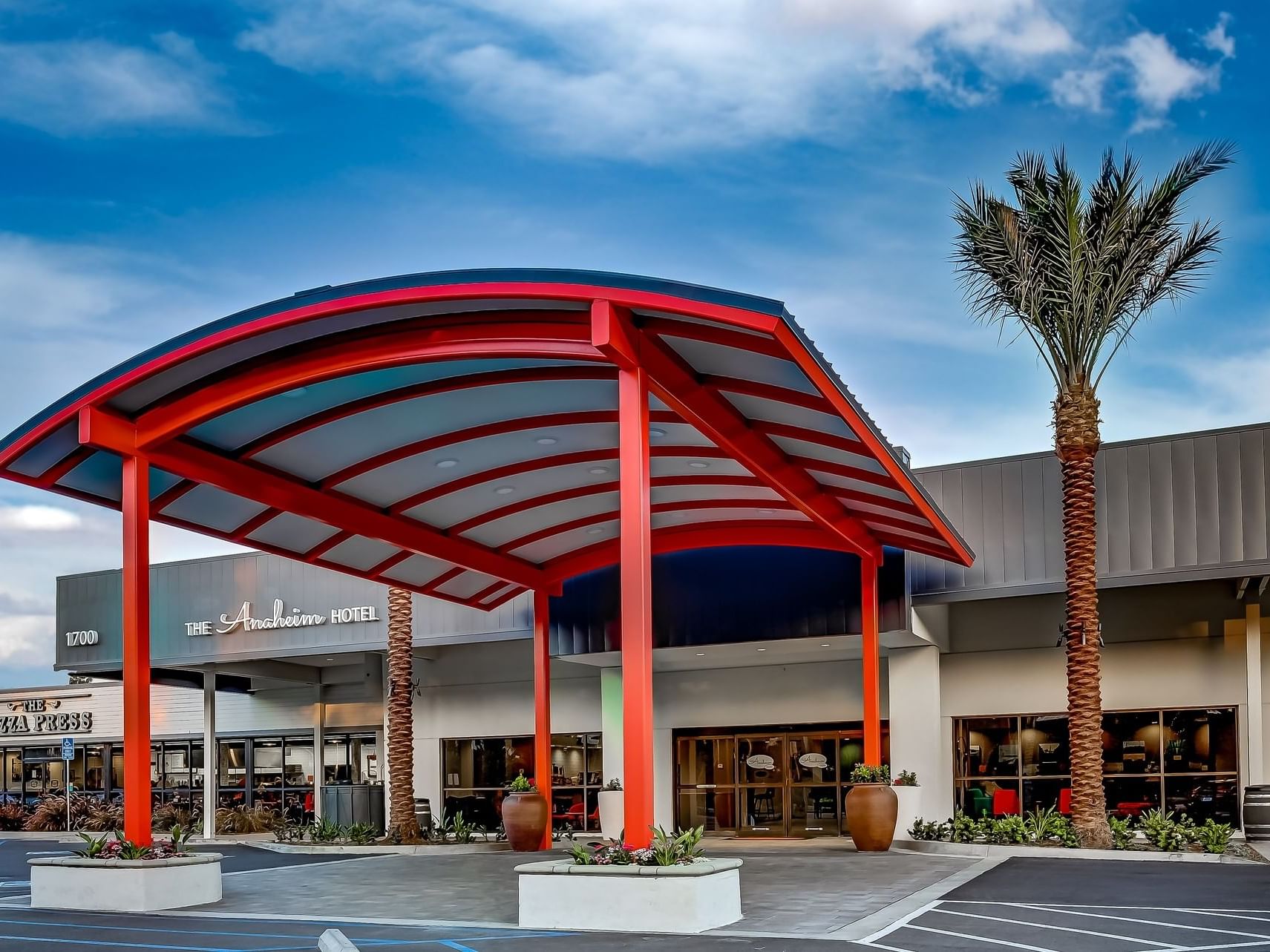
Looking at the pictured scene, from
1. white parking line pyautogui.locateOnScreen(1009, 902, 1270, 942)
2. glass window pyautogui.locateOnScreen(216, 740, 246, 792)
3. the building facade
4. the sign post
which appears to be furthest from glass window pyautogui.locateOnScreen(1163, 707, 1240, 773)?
the sign post

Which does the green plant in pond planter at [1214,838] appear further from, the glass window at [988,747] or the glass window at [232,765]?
the glass window at [232,765]

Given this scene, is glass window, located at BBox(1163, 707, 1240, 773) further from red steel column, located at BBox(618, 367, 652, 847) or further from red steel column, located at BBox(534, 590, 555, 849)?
red steel column, located at BBox(618, 367, 652, 847)

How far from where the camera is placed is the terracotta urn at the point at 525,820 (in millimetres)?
23156

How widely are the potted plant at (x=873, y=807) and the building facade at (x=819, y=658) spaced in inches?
110

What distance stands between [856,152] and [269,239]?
16532mm

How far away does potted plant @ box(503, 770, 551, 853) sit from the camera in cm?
2316

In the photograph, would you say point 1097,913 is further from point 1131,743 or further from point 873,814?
point 1131,743

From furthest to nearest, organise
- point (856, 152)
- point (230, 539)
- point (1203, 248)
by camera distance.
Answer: point (856, 152), point (1203, 248), point (230, 539)

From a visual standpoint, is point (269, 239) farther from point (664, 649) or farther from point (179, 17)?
point (664, 649)

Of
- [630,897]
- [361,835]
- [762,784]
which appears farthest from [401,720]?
[630,897]

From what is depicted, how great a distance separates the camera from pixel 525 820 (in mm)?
23141

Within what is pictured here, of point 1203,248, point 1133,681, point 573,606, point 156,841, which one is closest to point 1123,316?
point 1203,248

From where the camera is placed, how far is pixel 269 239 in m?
28.3

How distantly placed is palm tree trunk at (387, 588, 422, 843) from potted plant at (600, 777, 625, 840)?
3.55 meters
